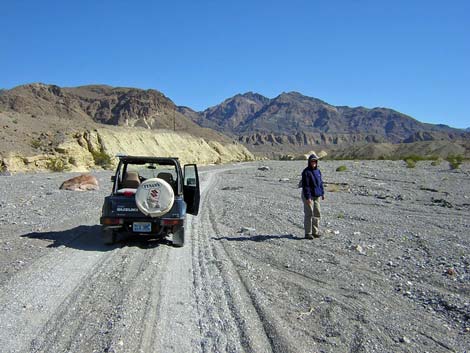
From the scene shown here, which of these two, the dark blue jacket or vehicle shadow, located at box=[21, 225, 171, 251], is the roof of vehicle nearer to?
vehicle shadow, located at box=[21, 225, 171, 251]

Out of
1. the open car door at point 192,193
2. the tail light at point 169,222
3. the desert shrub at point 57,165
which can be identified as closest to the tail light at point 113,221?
the tail light at point 169,222

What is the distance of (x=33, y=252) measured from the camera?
8.88 meters

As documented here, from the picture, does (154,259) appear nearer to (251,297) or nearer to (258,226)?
(251,297)

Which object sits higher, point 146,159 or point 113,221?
point 146,159

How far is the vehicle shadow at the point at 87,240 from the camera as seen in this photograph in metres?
9.59

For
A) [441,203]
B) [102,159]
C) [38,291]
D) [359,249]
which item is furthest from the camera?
[102,159]

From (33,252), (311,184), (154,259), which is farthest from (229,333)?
(311,184)

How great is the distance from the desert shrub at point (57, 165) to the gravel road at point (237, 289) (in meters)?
35.1

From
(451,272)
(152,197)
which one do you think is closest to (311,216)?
(451,272)

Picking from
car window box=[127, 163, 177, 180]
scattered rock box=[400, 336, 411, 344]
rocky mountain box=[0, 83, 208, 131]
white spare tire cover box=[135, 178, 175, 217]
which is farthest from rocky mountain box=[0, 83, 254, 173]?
scattered rock box=[400, 336, 411, 344]

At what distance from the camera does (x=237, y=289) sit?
6805mm

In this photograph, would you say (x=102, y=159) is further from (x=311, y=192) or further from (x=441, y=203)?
(x=311, y=192)

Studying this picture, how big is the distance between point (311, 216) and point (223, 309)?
5.24 metres

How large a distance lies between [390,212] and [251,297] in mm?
11395
